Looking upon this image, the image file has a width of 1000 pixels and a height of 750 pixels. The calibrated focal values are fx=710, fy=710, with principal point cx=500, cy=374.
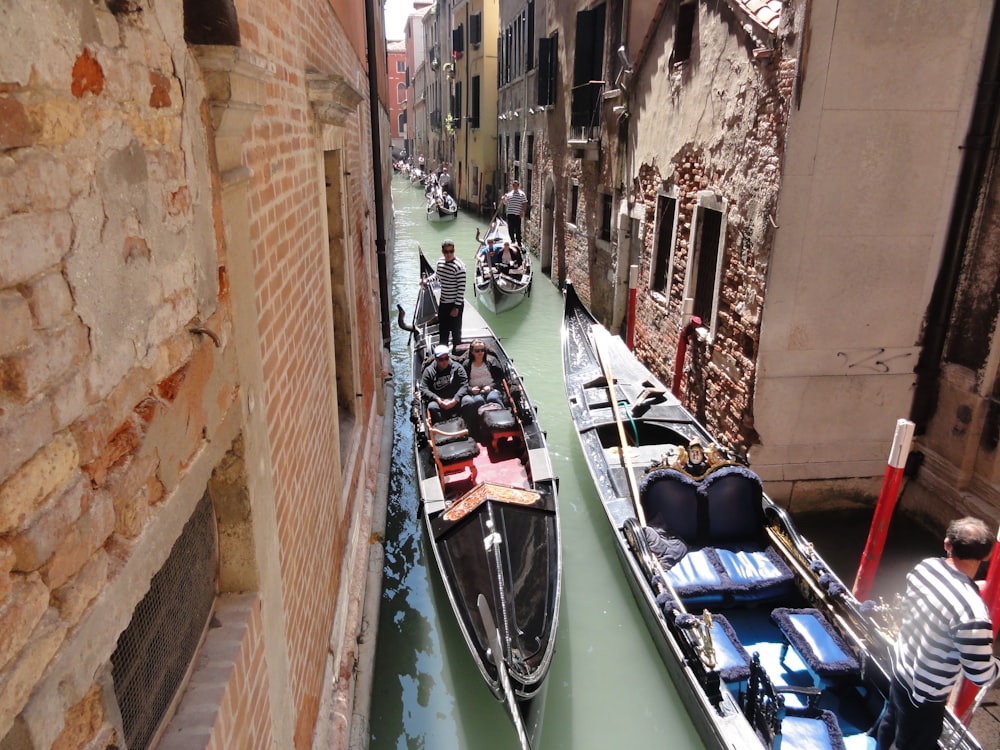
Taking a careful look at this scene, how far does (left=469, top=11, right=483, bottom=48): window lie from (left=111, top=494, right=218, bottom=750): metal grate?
26.7 m

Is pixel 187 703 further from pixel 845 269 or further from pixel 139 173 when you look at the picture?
pixel 845 269

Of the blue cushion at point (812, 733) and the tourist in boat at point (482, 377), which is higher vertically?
the tourist in boat at point (482, 377)

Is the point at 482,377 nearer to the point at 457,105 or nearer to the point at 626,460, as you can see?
the point at 626,460

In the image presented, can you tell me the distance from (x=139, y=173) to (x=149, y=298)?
0.70ft

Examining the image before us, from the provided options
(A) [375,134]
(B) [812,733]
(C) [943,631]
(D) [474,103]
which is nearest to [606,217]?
(A) [375,134]

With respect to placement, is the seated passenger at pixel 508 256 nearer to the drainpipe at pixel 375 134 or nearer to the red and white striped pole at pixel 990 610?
the drainpipe at pixel 375 134

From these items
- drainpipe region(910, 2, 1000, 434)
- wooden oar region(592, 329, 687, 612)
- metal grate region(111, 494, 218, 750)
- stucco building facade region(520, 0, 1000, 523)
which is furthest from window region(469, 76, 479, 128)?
→ metal grate region(111, 494, 218, 750)

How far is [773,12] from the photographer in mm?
5605

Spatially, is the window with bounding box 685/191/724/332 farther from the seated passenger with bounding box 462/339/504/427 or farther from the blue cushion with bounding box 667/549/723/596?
the blue cushion with bounding box 667/549/723/596

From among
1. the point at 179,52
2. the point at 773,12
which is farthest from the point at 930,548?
the point at 179,52

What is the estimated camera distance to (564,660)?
4.80 metres

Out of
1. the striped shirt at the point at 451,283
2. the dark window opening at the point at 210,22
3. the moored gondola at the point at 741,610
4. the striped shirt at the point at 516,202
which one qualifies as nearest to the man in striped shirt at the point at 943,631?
the moored gondola at the point at 741,610

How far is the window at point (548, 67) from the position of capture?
13859mm

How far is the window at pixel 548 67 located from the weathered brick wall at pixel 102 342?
1289 centimetres
